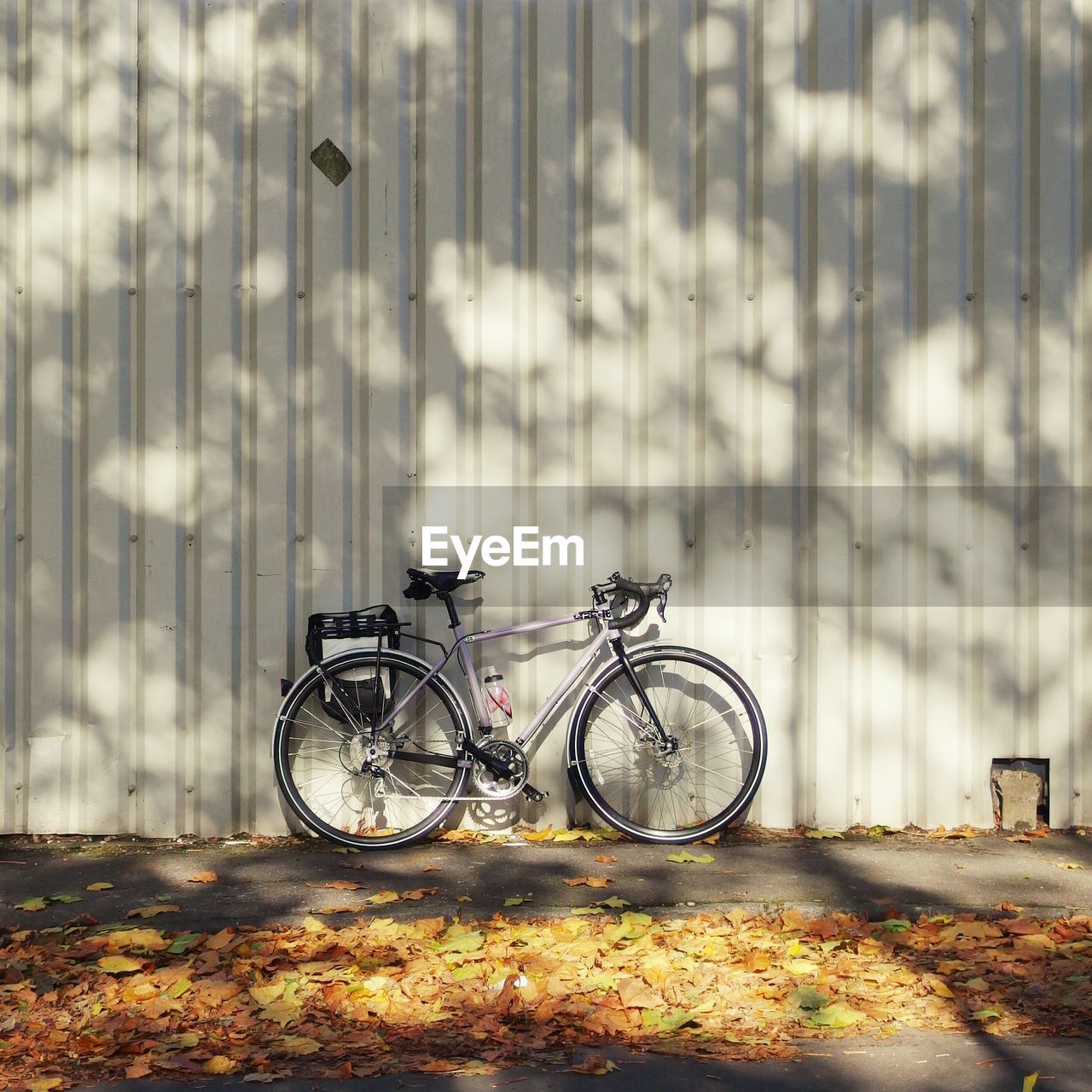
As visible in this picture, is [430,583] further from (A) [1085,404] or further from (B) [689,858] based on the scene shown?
(A) [1085,404]

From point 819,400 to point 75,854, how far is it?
4.07 metres

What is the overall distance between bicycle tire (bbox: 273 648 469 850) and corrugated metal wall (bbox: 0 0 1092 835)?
0.90ft

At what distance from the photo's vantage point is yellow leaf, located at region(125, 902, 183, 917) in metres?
4.18

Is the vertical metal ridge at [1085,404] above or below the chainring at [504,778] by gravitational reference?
above

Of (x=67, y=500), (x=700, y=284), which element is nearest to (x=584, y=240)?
(x=700, y=284)

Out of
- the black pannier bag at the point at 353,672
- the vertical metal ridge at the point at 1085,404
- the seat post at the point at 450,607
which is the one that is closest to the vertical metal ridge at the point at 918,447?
the vertical metal ridge at the point at 1085,404

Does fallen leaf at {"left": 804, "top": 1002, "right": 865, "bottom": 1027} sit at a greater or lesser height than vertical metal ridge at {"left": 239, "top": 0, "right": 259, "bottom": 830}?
lesser

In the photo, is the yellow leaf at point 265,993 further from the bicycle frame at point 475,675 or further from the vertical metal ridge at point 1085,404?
the vertical metal ridge at point 1085,404

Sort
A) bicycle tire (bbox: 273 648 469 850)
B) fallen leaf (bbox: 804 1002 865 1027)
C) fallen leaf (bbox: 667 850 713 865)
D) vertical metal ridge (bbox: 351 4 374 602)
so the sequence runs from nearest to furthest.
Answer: fallen leaf (bbox: 804 1002 865 1027) < fallen leaf (bbox: 667 850 713 865) < bicycle tire (bbox: 273 648 469 850) < vertical metal ridge (bbox: 351 4 374 602)

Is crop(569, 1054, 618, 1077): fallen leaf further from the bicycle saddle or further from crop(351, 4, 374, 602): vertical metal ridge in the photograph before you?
crop(351, 4, 374, 602): vertical metal ridge

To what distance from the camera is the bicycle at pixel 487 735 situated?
16.4ft

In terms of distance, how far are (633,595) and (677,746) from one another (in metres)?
0.73

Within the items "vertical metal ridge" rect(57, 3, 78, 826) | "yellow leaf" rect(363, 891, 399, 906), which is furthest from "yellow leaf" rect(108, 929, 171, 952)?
"vertical metal ridge" rect(57, 3, 78, 826)

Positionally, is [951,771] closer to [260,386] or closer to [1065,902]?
[1065,902]
